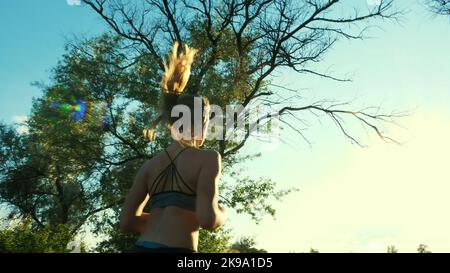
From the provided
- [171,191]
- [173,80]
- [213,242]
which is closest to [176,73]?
[173,80]

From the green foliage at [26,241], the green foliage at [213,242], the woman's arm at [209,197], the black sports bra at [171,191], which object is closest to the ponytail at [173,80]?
the black sports bra at [171,191]

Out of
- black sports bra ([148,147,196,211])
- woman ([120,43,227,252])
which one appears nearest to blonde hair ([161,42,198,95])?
woman ([120,43,227,252])

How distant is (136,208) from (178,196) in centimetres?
33

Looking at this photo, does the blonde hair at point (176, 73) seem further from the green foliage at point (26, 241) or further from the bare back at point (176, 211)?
the green foliage at point (26, 241)

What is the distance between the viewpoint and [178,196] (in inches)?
109

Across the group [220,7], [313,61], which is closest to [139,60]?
[220,7]

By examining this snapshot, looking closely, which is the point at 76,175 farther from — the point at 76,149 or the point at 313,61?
the point at 313,61

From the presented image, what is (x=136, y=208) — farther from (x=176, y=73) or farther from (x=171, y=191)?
(x=176, y=73)

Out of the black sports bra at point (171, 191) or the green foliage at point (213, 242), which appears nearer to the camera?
the black sports bra at point (171, 191)

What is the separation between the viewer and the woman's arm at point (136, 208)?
9.53 feet

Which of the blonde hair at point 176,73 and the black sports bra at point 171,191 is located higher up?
the blonde hair at point 176,73

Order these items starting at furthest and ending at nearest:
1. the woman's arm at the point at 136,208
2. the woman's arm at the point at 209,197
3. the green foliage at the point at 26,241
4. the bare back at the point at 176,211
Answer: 1. the green foliage at the point at 26,241
2. the woman's arm at the point at 136,208
3. the bare back at the point at 176,211
4. the woman's arm at the point at 209,197
